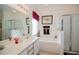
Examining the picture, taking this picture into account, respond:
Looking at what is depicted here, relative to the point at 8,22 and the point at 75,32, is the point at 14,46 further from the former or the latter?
the point at 75,32

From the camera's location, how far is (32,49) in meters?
1.68

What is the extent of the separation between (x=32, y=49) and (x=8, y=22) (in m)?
0.50

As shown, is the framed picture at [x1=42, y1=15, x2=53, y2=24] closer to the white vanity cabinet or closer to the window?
the window

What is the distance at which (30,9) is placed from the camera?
65.4 inches

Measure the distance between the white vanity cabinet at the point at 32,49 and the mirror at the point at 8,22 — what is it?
0.73 ft

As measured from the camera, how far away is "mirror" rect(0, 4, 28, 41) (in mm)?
1629

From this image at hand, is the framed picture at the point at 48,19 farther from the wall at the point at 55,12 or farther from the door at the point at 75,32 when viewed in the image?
the door at the point at 75,32

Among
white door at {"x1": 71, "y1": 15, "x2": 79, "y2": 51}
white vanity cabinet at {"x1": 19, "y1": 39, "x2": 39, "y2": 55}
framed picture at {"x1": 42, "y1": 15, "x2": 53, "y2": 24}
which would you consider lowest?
white vanity cabinet at {"x1": 19, "y1": 39, "x2": 39, "y2": 55}

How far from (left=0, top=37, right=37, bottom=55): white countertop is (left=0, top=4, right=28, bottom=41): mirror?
10 cm

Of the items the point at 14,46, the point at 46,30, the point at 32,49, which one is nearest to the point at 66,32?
the point at 46,30

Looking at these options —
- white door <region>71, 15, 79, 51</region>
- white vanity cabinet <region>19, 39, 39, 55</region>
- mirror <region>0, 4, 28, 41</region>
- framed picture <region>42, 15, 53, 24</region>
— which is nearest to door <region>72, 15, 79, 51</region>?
white door <region>71, 15, 79, 51</region>

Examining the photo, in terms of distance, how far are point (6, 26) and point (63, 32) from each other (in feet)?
2.59

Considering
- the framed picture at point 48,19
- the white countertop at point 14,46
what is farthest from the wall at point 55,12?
the white countertop at point 14,46
